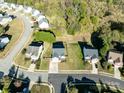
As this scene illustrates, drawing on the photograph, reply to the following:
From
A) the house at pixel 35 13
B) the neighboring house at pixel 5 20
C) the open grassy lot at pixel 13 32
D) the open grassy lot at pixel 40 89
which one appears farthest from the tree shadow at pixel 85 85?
the house at pixel 35 13

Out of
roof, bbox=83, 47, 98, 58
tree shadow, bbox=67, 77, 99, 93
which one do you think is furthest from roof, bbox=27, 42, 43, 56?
tree shadow, bbox=67, 77, 99, 93

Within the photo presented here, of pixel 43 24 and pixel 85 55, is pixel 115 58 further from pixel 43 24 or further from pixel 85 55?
pixel 43 24

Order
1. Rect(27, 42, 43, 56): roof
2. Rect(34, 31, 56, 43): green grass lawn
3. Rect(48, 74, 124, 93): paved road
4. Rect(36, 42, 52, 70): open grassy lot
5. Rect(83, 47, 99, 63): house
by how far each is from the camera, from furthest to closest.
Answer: Rect(34, 31, 56, 43): green grass lawn
Rect(27, 42, 43, 56): roof
Rect(83, 47, 99, 63): house
Rect(36, 42, 52, 70): open grassy lot
Rect(48, 74, 124, 93): paved road

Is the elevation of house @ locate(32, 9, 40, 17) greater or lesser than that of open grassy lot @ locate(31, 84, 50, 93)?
greater

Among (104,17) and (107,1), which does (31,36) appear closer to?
(104,17)

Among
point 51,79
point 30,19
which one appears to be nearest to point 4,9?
point 30,19

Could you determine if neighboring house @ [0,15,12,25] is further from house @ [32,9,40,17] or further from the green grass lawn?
the green grass lawn

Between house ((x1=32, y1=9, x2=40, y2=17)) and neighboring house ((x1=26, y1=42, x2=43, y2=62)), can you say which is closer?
neighboring house ((x1=26, y1=42, x2=43, y2=62))

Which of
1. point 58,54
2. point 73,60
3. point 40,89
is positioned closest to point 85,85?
point 40,89
